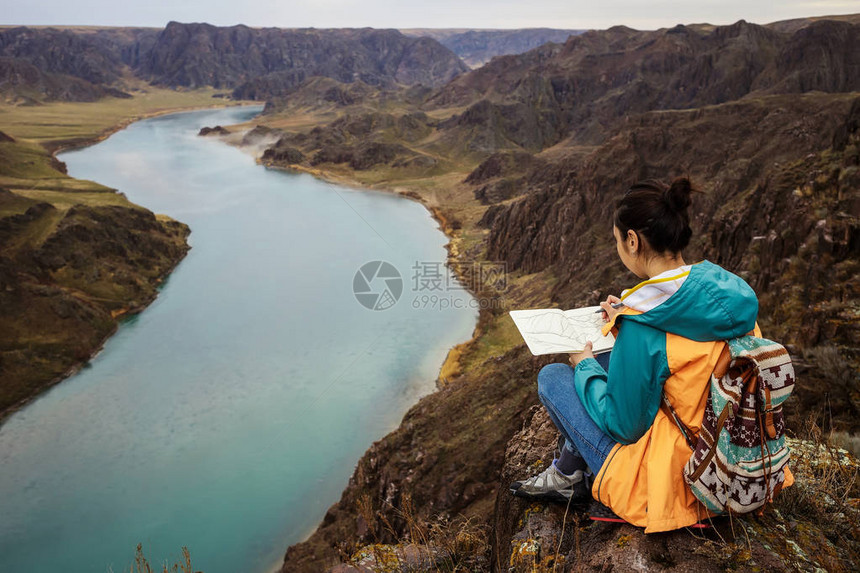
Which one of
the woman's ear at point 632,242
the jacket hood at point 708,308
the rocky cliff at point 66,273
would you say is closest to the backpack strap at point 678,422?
the jacket hood at point 708,308

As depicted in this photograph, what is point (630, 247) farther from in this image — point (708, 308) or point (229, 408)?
point (229, 408)

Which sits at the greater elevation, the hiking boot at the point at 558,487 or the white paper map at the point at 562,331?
the white paper map at the point at 562,331

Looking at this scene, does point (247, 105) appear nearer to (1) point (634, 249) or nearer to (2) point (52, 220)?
(2) point (52, 220)

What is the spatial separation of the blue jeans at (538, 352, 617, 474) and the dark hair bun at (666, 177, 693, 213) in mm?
1441

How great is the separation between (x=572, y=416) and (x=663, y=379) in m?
1.00

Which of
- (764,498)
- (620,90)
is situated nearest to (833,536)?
(764,498)

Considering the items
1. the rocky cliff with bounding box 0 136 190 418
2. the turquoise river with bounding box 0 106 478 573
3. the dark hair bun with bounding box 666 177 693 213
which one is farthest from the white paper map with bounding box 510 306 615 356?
the rocky cliff with bounding box 0 136 190 418

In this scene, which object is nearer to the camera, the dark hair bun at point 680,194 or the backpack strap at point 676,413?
the backpack strap at point 676,413

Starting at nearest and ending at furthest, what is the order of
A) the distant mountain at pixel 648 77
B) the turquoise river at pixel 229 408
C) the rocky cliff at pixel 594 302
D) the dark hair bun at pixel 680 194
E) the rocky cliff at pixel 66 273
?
the dark hair bun at pixel 680 194 < the rocky cliff at pixel 594 302 < the turquoise river at pixel 229 408 < the rocky cliff at pixel 66 273 < the distant mountain at pixel 648 77

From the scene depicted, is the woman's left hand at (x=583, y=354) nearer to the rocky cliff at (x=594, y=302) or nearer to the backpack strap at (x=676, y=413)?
the backpack strap at (x=676, y=413)

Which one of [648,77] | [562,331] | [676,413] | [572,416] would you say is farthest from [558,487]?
[648,77]

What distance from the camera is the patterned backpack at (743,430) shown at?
A: 2922mm

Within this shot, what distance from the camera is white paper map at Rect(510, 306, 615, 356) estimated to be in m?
4.08

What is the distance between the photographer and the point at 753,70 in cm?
8362
